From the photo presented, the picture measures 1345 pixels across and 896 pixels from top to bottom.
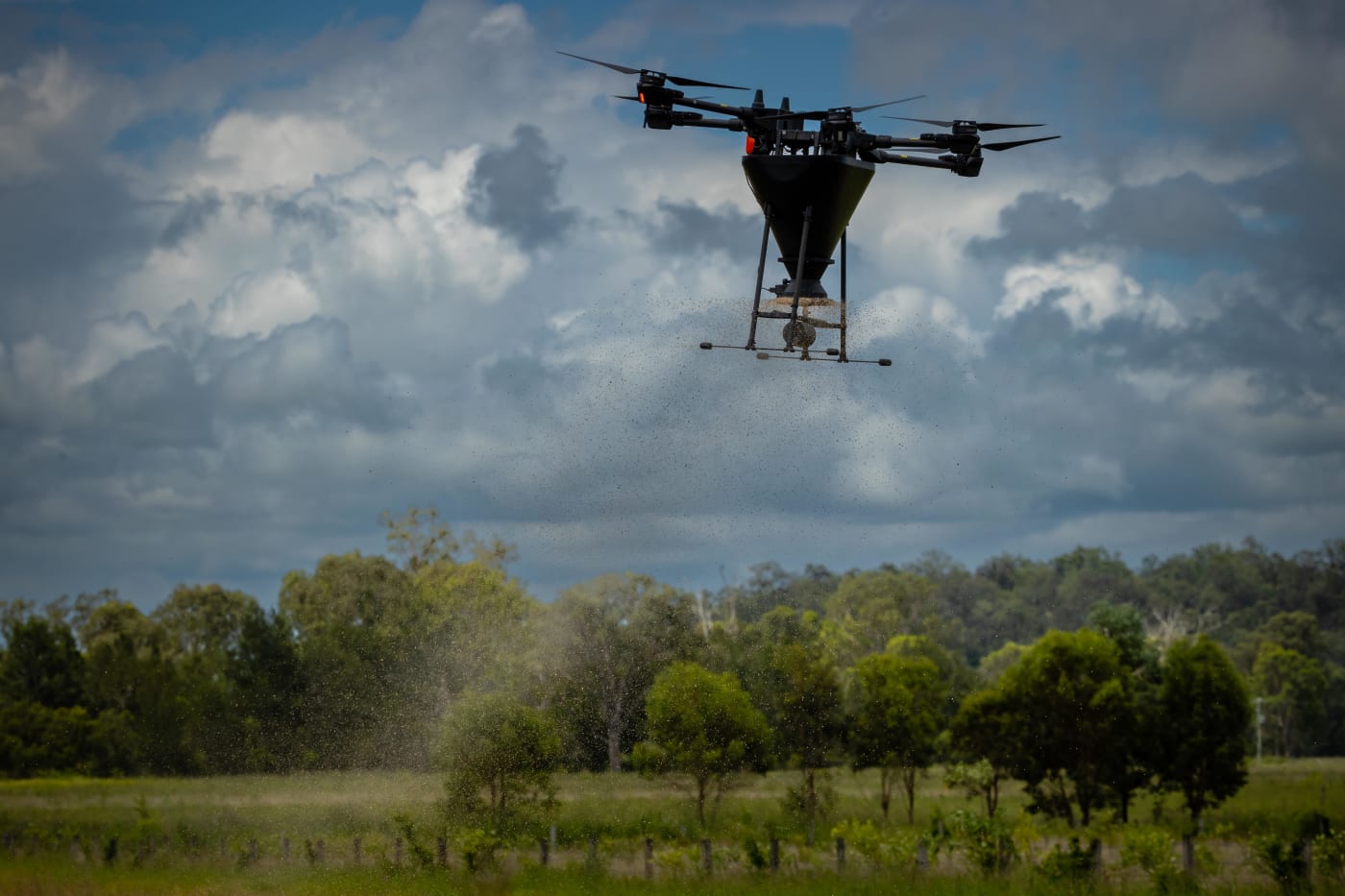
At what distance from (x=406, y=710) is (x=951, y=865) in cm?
2065

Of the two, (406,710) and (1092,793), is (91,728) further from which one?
(1092,793)

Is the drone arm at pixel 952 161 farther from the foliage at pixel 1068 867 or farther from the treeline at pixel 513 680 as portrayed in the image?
the treeline at pixel 513 680

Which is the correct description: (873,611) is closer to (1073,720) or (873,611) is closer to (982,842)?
(1073,720)

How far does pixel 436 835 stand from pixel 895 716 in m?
19.1

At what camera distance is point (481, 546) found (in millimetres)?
65125

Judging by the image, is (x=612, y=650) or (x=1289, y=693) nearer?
(x=612, y=650)

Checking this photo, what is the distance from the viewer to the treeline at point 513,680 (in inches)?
1642

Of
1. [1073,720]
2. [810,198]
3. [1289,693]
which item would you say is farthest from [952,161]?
[1289,693]

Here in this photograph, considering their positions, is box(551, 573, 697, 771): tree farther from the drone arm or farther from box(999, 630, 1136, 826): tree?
the drone arm

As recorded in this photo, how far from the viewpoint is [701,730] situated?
39500 mm

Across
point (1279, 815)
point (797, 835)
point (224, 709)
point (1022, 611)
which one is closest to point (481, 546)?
point (224, 709)

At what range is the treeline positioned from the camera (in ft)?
137

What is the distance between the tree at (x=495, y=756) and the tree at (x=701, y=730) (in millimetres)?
3891

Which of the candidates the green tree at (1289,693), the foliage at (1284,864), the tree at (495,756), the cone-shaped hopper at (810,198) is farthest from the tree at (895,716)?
the green tree at (1289,693)
